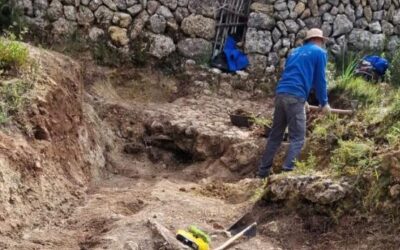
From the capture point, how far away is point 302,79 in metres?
5.99

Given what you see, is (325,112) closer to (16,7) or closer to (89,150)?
(89,150)

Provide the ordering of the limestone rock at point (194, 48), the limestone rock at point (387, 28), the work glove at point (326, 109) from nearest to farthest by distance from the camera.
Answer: the work glove at point (326, 109) → the limestone rock at point (194, 48) → the limestone rock at point (387, 28)

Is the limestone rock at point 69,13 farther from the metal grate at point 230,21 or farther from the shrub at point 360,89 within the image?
the shrub at point 360,89

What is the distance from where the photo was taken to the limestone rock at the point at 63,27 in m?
9.02

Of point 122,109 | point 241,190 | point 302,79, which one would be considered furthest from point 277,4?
point 241,190

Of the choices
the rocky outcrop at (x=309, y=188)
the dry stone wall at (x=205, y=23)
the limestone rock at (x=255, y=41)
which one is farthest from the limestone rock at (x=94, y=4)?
the rocky outcrop at (x=309, y=188)

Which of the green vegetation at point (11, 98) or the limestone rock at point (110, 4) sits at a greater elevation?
the limestone rock at point (110, 4)

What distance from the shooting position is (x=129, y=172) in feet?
22.6

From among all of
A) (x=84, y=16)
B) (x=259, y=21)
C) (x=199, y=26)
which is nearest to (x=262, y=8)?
(x=259, y=21)

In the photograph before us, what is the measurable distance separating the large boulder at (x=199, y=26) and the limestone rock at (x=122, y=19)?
859 millimetres

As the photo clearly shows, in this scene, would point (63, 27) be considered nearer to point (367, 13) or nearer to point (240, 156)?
point (240, 156)

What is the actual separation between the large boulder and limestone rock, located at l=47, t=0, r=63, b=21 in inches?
74.0

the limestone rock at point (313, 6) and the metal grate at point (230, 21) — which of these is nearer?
the metal grate at point (230, 21)

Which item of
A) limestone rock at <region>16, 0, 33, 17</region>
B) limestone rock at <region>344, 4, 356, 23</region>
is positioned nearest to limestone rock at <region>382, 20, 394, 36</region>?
limestone rock at <region>344, 4, 356, 23</region>
